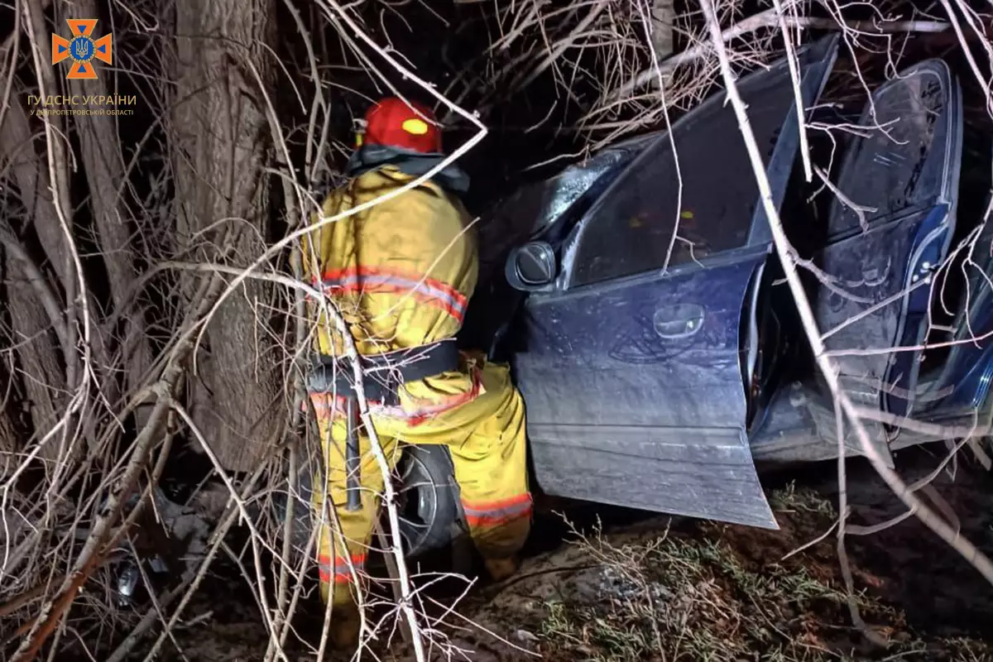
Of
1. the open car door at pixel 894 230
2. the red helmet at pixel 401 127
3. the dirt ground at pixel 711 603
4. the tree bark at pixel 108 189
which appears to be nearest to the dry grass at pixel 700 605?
the dirt ground at pixel 711 603

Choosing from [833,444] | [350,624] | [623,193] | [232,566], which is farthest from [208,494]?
[833,444]

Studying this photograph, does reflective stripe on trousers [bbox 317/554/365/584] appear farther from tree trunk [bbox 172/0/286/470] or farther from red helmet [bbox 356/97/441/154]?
red helmet [bbox 356/97/441/154]

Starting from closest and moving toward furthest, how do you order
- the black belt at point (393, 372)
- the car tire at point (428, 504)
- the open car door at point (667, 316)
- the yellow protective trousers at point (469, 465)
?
the open car door at point (667, 316), the black belt at point (393, 372), the yellow protective trousers at point (469, 465), the car tire at point (428, 504)

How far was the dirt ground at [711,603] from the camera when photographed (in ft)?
7.86

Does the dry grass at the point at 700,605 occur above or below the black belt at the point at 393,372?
below

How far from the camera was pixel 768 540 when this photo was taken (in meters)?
2.96

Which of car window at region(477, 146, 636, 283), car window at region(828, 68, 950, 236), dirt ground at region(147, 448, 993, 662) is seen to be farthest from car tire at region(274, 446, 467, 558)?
car window at region(828, 68, 950, 236)

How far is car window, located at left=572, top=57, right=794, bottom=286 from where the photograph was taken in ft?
7.90

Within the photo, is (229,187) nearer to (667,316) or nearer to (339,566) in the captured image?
(339,566)

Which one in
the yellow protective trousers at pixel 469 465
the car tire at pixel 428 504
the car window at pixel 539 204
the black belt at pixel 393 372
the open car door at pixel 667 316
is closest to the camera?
the open car door at pixel 667 316

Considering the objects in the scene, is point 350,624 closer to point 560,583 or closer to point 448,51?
point 560,583

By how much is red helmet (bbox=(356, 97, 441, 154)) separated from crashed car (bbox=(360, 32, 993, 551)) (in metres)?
0.52

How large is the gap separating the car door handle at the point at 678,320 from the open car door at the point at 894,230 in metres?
0.43

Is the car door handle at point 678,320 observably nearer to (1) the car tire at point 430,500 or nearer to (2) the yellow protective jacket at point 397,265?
(2) the yellow protective jacket at point 397,265
